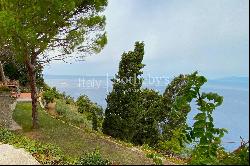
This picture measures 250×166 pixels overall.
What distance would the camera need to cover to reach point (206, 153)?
7129 mm

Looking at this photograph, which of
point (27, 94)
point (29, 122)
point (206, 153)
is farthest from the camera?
point (27, 94)

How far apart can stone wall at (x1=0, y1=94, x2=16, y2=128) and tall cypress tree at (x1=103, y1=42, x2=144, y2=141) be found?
7.48m

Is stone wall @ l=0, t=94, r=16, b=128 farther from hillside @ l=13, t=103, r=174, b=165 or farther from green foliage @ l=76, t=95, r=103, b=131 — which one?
green foliage @ l=76, t=95, r=103, b=131

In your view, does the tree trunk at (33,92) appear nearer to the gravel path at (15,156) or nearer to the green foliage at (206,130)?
the gravel path at (15,156)

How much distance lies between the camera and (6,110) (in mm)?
31344

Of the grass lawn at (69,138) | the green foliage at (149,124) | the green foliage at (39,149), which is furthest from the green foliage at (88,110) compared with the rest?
the green foliage at (39,149)

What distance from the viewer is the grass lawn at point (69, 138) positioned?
867 inches

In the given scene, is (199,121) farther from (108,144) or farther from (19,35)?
(19,35)

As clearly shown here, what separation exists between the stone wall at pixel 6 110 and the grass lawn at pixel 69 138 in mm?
884

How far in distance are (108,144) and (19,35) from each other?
724 cm

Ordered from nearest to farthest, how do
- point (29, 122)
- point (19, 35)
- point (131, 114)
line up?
point (19, 35), point (29, 122), point (131, 114)

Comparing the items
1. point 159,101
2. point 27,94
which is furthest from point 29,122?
point 159,101

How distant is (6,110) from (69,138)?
7242 mm

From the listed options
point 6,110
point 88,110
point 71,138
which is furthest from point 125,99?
point 88,110
